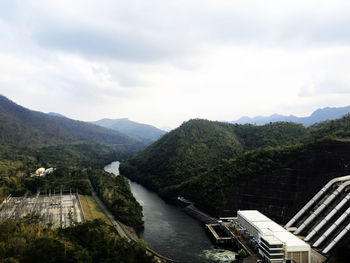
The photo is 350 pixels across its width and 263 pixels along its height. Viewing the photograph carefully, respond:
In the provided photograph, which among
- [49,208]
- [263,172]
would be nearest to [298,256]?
[263,172]

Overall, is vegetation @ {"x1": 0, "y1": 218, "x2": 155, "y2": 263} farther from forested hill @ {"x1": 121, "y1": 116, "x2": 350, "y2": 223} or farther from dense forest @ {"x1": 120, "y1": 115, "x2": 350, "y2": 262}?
forested hill @ {"x1": 121, "y1": 116, "x2": 350, "y2": 223}

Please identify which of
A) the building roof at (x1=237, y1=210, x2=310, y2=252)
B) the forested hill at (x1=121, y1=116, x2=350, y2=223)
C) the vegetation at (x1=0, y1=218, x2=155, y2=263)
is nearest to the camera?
the vegetation at (x1=0, y1=218, x2=155, y2=263)

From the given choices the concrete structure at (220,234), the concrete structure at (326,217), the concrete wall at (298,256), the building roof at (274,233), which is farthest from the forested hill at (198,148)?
the concrete wall at (298,256)

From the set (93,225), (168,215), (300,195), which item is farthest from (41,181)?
(300,195)

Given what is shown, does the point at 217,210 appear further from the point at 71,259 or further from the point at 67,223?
the point at 71,259

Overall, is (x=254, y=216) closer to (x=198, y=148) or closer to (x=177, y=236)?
(x=177, y=236)

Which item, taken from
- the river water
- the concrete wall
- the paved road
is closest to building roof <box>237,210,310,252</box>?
the concrete wall
